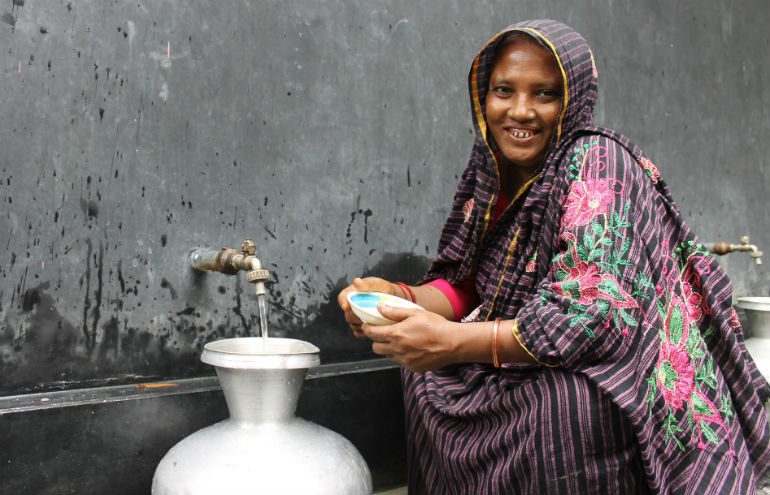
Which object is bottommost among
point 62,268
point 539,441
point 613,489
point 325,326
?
point 613,489

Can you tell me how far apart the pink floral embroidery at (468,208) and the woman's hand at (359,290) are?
315mm

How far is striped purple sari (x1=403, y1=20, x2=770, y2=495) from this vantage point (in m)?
1.64

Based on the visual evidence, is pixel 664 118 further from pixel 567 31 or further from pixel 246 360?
pixel 246 360

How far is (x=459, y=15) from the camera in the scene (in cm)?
284

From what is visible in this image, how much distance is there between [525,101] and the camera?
6.49 feet

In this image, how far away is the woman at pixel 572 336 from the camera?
1.64 metres

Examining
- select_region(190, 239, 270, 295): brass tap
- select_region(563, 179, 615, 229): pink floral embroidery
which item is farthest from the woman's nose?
select_region(190, 239, 270, 295): brass tap

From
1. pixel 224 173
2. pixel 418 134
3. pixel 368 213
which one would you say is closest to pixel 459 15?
pixel 418 134

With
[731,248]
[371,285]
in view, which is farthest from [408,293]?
[731,248]

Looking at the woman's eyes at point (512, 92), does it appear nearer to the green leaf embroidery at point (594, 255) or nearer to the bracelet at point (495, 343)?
the green leaf embroidery at point (594, 255)

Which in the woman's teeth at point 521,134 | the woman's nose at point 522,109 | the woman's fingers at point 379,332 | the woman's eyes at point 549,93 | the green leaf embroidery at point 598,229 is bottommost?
the woman's fingers at point 379,332

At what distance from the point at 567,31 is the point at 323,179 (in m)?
0.93

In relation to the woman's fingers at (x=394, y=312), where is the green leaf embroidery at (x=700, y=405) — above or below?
below

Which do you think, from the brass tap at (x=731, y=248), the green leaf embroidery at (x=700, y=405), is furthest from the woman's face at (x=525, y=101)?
the brass tap at (x=731, y=248)
